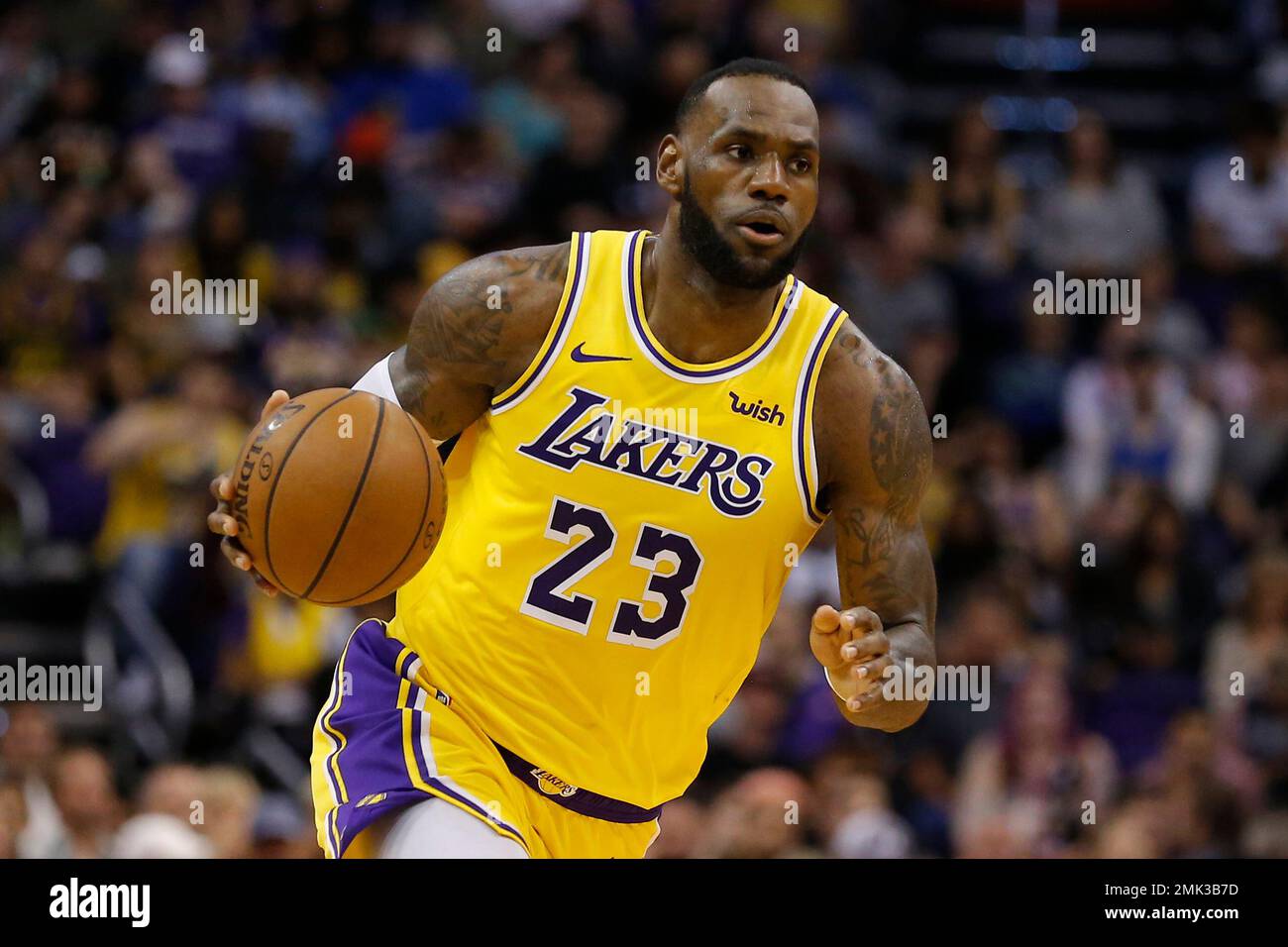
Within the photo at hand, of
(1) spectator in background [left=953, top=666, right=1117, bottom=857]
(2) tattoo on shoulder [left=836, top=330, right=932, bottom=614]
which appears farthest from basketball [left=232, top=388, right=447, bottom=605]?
(1) spectator in background [left=953, top=666, right=1117, bottom=857]

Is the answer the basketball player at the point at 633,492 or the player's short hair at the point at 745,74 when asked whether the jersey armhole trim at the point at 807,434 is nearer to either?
the basketball player at the point at 633,492

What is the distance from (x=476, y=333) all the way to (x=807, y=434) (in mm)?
952

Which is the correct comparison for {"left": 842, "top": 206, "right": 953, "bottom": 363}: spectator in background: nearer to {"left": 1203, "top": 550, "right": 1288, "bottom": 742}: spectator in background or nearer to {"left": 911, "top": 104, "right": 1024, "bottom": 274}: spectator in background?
{"left": 911, "top": 104, "right": 1024, "bottom": 274}: spectator in background

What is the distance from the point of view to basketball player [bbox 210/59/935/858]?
200 inches

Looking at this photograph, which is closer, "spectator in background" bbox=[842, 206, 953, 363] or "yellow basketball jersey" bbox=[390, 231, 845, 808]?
"yellow basketball jersey" bbox=[390, 231, 845, 808]

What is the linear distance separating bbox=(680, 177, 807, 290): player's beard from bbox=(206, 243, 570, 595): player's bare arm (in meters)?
0.38

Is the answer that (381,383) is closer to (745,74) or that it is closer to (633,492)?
(633,492)

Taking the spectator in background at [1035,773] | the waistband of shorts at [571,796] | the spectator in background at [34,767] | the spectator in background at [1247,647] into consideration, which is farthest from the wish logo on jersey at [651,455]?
the spectator in background at [1247,647]

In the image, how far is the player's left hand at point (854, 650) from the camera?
4.82m

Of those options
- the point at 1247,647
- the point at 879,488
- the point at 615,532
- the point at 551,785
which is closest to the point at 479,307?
the point at 615,532

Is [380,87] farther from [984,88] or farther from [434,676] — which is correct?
[434,676]

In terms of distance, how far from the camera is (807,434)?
5.18 m

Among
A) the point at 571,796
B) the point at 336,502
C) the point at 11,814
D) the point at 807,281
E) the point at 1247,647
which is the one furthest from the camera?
the point at 807,281

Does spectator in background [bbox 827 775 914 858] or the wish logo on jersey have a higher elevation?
the wish logo on jersey
